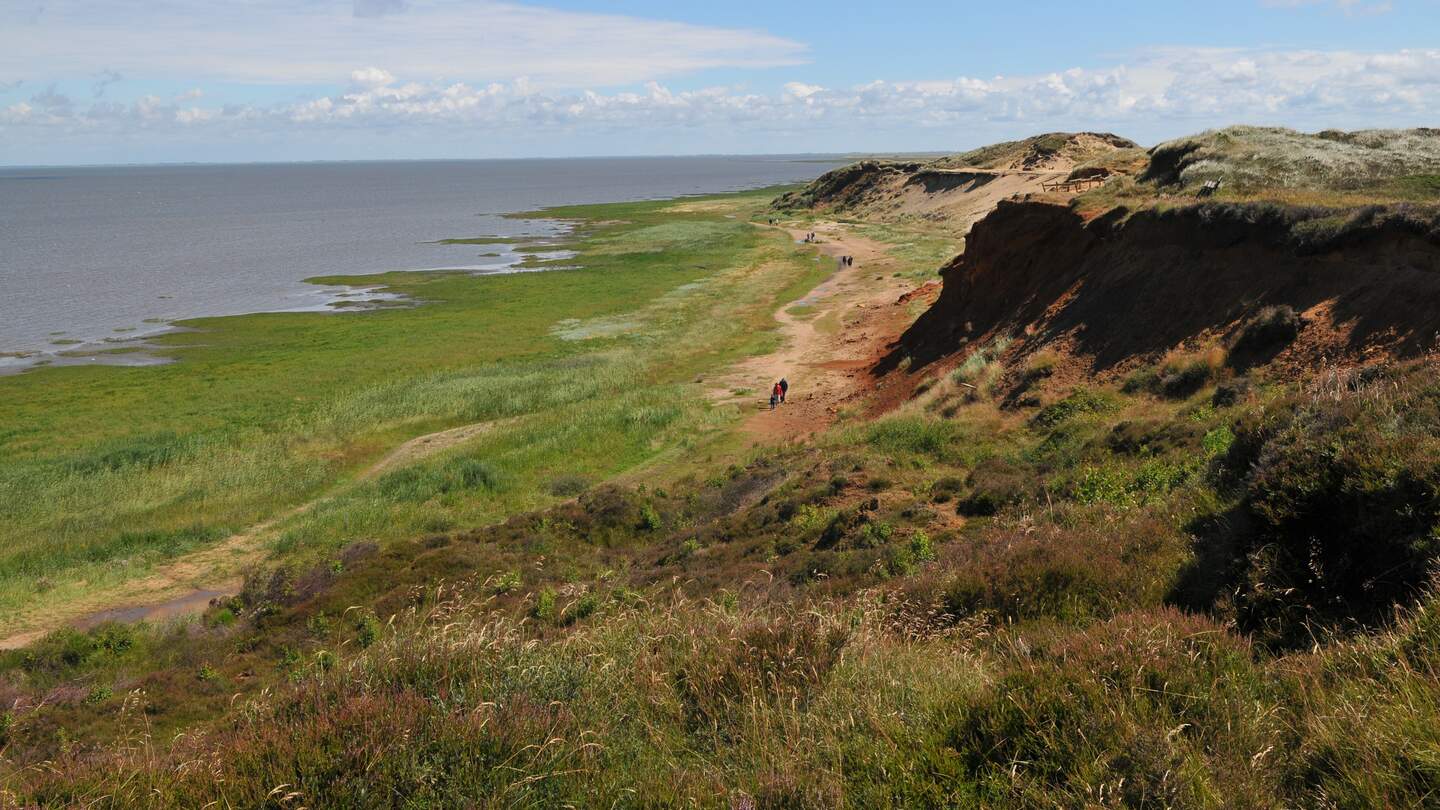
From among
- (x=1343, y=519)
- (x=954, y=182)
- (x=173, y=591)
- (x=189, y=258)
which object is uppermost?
(x=954, y=182)

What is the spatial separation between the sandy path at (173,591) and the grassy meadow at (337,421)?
272 millimetres

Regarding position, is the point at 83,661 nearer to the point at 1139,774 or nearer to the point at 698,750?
the point at 698,750

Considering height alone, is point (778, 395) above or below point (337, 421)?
above

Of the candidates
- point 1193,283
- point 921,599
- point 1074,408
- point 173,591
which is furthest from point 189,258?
point 921,599

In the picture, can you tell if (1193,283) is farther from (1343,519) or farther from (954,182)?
(954,182)

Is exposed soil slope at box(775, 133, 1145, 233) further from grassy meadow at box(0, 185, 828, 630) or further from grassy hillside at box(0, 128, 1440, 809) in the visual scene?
grassy hillside at box(0, 128, 1440, 809)

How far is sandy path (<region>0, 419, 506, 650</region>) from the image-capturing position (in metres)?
17.3

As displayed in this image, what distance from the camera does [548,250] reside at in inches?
3563

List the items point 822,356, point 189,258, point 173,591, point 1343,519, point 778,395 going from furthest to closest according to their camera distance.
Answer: point 189,258, point 822,356, point 778,395, point 173,591, point 1343,519

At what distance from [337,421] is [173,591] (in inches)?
493

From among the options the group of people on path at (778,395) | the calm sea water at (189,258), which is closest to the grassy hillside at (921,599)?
the group of people on path at (778,395)

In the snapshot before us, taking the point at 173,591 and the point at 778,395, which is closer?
the point at 173,591

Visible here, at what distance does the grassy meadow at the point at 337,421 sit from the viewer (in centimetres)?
2167

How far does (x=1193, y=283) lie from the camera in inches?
859
